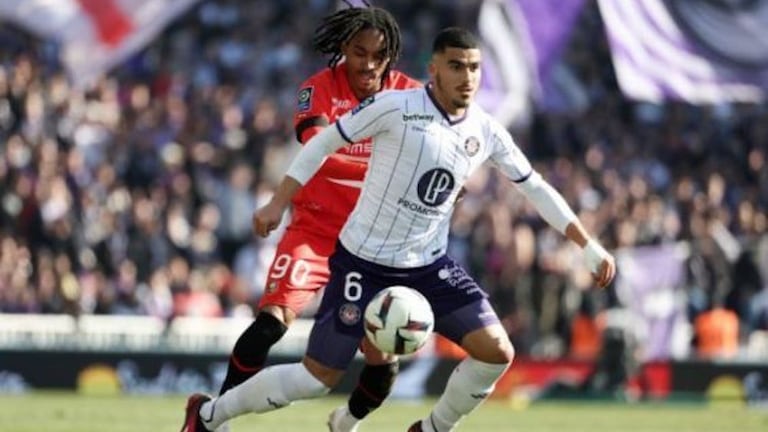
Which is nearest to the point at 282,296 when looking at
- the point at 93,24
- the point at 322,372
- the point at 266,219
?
the point at 322,372

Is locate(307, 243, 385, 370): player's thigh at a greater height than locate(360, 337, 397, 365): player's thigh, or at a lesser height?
greater

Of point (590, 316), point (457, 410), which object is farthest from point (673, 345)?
point (457, 410)

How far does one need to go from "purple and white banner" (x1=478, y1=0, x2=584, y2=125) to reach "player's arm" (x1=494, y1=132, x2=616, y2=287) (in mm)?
10262

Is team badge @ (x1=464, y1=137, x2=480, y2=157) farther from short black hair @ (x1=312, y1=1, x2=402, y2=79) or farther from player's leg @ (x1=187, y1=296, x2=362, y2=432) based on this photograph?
short black hair @ (x1=312, y1=1, x2=402, y2=79)

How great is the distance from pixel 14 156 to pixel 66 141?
0.77 metres

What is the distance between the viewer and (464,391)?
1093cm

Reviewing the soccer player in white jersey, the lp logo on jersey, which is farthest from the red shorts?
the lp logo on jersey

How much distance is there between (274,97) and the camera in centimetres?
2503

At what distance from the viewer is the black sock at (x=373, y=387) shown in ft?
38.3

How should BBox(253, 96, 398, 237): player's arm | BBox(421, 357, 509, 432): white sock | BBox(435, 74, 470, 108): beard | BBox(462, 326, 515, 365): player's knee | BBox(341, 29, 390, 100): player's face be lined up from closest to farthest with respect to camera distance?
1. BBox(253, 96, 398, 237): player's arm
2. BBox(435, 74, 470, 108): beard
3. BBox(462, 326, 515, 365): player's knee
4. BBox(421, 357, 509, 432): white sock
5. BBox(341, 29, 390, 100): player's face

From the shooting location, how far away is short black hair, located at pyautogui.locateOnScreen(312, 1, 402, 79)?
38.1 ft

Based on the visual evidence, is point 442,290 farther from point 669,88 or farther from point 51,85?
point 51,85

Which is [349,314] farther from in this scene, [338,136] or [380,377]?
[380,377]

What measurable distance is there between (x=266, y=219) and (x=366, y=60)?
6.12 ft
